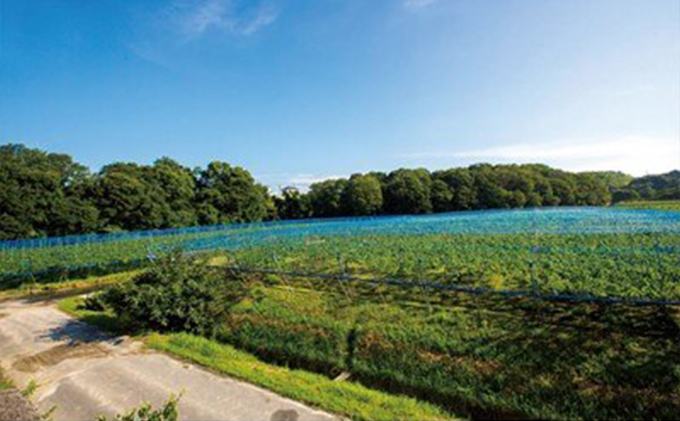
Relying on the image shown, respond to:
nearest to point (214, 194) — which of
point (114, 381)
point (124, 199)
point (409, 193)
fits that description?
point (124, 199)

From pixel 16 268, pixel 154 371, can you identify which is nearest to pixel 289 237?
pixel 16 268

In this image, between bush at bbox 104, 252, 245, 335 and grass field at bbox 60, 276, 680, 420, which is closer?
grass field at bbox 60, 276, 680, 420

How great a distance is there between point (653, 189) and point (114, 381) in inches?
4126

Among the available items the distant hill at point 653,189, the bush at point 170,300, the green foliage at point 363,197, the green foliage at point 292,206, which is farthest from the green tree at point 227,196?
the distant hill at point 653,189

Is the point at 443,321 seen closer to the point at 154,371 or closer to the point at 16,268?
the point at 154,371

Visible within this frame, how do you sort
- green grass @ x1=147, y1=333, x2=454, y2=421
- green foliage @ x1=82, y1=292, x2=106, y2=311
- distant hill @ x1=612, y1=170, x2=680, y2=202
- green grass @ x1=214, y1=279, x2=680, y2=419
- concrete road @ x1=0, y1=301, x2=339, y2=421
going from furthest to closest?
distant hill @ x1=612, y1=170, x2=680, y2=202, green foliage @ x1=82, y1=292, x2=106, y2=311, concrete road @ x1=0, y1=301, x2=339, y2=421, green grass @ x1=147, y1=333, x2=454, y2=421, green grass @ x1=214, y1=279, x2=680, y2=419

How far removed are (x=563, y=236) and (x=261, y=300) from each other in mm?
18868

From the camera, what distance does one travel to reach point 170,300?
1186 cm

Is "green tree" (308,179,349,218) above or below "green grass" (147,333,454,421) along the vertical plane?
above

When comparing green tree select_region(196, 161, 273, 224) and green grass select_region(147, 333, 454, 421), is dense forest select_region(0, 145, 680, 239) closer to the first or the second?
green tree select_region(196, 161, 273, 224)

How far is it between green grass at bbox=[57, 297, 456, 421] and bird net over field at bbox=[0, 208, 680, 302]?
3.93 m

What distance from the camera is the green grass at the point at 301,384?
7.04m

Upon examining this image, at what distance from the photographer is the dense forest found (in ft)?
121

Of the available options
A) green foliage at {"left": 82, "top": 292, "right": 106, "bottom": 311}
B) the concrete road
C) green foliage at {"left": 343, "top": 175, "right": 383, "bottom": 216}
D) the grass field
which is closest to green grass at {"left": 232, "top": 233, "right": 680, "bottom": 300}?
the grass field
